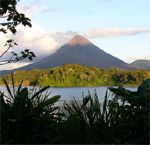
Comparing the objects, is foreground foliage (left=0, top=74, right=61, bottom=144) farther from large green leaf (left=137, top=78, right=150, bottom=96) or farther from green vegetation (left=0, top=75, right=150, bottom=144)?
large green leaf (left=137, top=78, right=150, bottom=96)

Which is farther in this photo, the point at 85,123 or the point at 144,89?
the point at 144,89

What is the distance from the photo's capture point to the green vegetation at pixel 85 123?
2953mm

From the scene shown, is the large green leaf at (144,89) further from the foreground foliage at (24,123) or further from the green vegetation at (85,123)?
the foreground foliage at (24,123)

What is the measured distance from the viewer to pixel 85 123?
122 inches

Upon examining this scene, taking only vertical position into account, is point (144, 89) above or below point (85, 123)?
above

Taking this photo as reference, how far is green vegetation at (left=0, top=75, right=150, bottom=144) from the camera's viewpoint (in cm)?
295

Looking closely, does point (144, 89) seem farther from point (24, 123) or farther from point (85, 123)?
point (24, 123)

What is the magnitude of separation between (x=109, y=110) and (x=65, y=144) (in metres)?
0.75

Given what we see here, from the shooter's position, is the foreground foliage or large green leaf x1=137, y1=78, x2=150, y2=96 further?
large green leaf x1=137, y1=78, x2=150, y2=96

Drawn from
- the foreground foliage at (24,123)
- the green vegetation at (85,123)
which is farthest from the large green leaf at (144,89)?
the foreground foliage at (24,123)

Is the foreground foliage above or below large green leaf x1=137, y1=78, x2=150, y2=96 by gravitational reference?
below

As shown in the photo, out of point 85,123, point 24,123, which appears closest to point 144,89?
point 85,123

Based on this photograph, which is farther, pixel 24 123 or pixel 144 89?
pixel 144 89

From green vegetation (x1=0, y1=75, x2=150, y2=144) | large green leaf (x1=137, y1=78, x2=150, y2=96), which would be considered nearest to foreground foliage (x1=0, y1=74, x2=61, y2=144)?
green vegetation (x1=0, y1=75, x2=150, y2=144)
